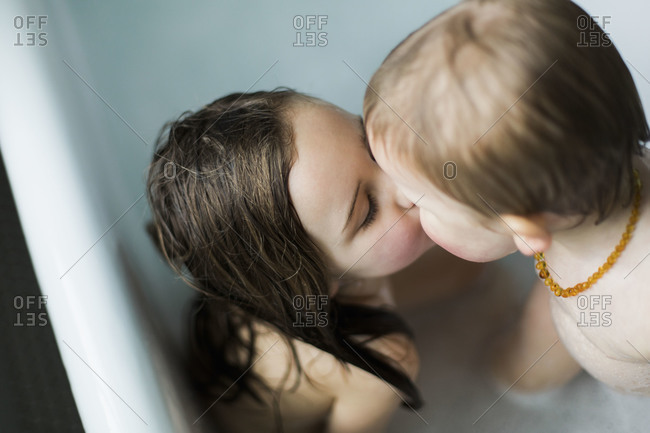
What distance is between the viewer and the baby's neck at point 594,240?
665mm

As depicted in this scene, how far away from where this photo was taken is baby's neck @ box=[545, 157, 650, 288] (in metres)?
0.66

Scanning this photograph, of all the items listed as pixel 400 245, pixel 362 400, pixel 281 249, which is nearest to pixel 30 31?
pixel 281 249

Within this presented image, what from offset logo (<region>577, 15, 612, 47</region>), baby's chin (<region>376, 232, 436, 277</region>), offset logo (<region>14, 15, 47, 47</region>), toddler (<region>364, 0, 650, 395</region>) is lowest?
baby's chin (<region>376, 232, 436, 277</region>)

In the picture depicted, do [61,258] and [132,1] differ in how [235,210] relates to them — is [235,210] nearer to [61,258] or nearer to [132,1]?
[61,258]

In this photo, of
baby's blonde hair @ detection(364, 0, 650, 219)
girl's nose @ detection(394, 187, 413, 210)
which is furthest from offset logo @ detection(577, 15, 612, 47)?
girl's nose @ detection(394, 187, 413, 210)

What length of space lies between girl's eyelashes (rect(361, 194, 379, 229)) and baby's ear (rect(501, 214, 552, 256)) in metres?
0.20

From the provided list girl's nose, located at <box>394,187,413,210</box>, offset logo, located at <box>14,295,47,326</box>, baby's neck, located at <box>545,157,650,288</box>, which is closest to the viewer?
baby's neck, located at <box>545,157,650,288</box>

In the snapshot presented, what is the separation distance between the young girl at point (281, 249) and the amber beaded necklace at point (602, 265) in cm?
16

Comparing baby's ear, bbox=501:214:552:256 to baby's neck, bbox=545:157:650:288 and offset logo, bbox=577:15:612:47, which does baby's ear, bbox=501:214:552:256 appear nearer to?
baby's neck, bbox=545:157:650:288

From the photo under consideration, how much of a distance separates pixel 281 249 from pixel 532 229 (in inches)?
12.9

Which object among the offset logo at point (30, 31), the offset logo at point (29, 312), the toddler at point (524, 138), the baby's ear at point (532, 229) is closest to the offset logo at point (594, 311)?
the toddler at point (524, 138)

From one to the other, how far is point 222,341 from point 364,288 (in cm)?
26

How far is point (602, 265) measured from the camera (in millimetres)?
703

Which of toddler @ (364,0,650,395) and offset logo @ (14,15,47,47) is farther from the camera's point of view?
offset logo @ (14,15,47,47)
